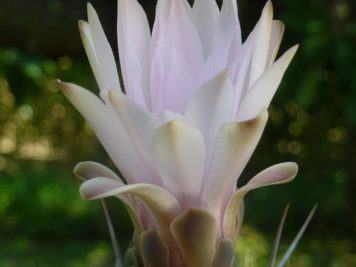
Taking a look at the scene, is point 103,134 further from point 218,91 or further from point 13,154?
point 13,154

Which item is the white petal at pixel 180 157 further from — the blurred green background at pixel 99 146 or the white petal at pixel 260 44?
the blurred green background at pixel 99 146

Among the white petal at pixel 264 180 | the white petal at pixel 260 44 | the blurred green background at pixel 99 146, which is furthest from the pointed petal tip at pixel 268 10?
the blurred green background at pixel 99 146

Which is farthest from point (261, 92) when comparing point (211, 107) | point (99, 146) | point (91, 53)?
point (99, 146)

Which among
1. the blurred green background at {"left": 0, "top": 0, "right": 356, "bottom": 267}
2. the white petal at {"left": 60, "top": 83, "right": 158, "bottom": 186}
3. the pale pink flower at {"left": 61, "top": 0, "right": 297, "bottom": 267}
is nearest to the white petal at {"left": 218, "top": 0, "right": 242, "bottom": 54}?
the pale pink flower at {"left": 61, "top": 0, "right": 297, "bottom": 267}

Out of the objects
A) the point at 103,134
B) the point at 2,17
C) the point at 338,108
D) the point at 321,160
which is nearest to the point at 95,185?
the point at 103,134

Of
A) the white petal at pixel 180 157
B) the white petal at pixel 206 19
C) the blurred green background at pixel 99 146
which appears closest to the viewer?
the white petal at pixel 180 157

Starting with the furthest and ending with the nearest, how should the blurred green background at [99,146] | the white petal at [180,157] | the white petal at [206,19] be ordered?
Answer: the blurred green background at [99,146] → the white petal at [206,19] → the white petal at [180,157]

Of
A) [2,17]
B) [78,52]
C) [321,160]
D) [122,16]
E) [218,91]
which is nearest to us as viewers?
[218,91]
